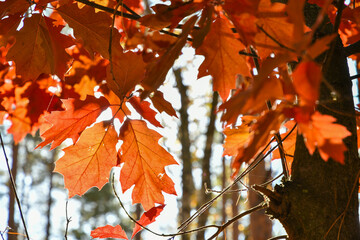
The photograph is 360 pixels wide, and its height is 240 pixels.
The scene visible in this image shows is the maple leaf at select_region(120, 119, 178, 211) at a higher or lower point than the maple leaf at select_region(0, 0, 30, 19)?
lower

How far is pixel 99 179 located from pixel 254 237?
221 centimetres

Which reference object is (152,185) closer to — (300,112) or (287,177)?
(287,177)

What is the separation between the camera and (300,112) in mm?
463

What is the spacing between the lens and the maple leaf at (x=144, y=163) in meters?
0.97

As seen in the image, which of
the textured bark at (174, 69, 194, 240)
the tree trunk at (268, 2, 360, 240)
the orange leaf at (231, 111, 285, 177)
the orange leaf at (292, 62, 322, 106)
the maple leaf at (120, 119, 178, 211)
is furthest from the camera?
the textured bark at (174, 69, 194, 240)

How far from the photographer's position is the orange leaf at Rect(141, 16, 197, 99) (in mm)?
601

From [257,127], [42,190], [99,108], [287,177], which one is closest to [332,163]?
[287,177]

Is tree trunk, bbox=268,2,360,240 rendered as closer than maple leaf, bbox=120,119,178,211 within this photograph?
Yes

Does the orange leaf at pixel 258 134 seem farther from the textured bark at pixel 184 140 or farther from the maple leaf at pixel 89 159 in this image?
the textured bark at pixel 184 140

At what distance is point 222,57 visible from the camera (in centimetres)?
86

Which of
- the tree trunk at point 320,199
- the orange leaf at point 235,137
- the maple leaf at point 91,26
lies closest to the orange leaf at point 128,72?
the maple leaf at point 91,26

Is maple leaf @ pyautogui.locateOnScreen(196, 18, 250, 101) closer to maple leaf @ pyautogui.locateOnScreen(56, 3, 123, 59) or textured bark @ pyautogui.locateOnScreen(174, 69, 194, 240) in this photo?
maple leaf @ pyautogui.locateOnScreen(56, 3, 123, 59)

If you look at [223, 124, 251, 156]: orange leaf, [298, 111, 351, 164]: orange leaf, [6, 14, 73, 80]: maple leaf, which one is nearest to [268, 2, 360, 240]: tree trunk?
[223, 124, 251, 156]: orange leaf

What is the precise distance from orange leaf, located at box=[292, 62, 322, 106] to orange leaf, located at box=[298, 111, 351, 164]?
2.3 inches
